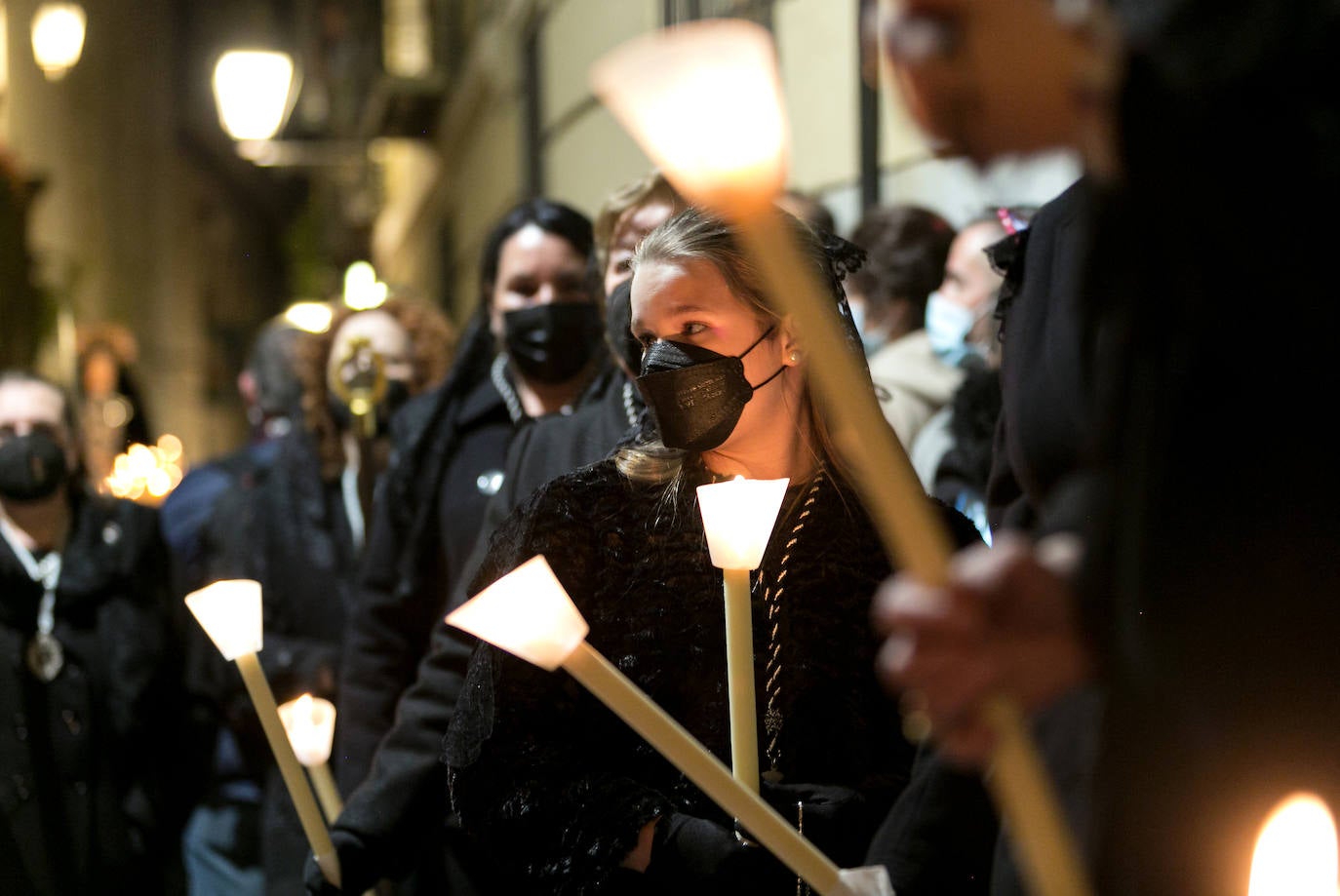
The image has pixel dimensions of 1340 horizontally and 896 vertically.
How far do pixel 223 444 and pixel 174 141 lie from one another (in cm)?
618

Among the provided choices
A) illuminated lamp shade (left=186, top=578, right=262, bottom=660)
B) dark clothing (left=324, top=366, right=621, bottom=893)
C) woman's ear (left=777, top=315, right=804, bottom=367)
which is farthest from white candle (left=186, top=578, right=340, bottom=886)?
woman's ear (left=777, top=315, right=804, bottom=367)

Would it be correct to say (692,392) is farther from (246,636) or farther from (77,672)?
(77,672)

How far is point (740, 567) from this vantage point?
5.49ft

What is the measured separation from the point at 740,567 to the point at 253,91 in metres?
10.2

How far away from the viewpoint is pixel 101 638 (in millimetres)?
4395

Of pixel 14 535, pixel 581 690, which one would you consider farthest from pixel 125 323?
A: pixel 581 690

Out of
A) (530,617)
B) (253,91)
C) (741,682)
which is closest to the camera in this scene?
(530,617)

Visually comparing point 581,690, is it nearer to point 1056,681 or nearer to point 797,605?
point 797,605

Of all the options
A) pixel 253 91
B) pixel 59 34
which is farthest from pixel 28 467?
pixel 59 34

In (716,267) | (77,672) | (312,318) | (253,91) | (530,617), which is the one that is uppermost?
(253,91)

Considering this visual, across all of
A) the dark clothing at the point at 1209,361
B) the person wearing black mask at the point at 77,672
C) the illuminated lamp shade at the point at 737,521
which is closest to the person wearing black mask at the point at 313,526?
the person wearing black mask at the point at 77,672

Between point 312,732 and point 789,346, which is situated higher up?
point 789,346

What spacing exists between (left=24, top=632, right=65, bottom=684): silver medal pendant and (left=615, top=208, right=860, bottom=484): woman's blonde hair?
2510 millimetres

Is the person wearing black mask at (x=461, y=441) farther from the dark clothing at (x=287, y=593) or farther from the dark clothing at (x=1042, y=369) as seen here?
the dark clothing at (x=1042, y=369)
